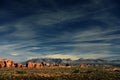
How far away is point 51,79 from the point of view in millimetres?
40781

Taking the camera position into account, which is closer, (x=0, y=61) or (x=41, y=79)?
(x=41, y=79)

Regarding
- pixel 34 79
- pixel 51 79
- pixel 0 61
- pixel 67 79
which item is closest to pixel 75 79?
pixel 67 79

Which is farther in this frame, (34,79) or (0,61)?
(0,61)

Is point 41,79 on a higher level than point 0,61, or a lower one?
lower

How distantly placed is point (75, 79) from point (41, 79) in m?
5.72

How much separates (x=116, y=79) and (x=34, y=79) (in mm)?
14028

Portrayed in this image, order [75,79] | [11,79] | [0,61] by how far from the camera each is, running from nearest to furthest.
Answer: [75,79] → [11,79] → [0,61]

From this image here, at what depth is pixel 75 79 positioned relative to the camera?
39.3 meters

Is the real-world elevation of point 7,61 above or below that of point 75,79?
above

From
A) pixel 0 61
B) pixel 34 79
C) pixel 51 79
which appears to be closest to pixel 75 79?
pixel 51 79

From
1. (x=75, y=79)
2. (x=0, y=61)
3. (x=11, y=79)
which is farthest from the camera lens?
(x=0, y=61)

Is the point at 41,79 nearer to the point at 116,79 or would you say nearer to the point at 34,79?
the point at 34,79

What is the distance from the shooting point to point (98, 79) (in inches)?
1570

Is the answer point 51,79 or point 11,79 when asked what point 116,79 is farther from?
point 11,79
